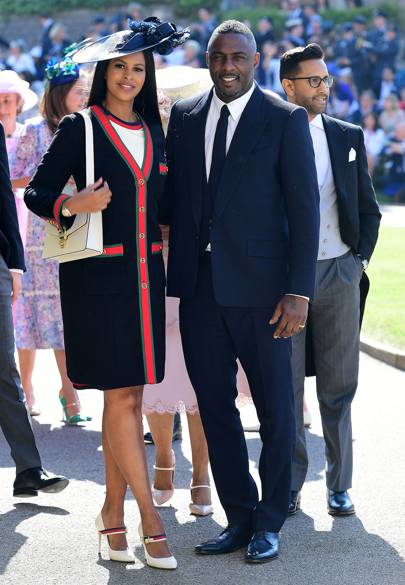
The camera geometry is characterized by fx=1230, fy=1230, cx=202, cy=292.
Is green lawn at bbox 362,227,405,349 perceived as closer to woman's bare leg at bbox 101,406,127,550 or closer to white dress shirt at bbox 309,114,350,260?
white dress shirt at bbox 309,114,350,260

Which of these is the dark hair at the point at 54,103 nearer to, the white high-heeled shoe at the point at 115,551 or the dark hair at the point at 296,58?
the dark hair at the point at 296,58

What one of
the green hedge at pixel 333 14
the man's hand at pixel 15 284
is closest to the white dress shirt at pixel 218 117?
the man's hand at pixel 15 284

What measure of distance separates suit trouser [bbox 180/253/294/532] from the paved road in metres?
0.24

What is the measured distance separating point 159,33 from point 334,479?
7.23 feet

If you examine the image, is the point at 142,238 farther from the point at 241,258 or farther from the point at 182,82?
the point at 182,82

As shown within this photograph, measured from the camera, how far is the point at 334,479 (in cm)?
570

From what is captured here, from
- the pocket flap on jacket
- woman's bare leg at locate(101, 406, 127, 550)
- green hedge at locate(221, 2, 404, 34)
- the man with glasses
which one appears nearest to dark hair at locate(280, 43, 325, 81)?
the man with glasses

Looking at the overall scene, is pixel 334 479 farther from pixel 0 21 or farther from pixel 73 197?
pixel 0 21

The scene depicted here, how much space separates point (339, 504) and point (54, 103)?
301 cm

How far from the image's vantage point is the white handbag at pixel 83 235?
15.4 ft

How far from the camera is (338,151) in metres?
A: 5.60

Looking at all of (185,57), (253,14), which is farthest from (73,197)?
(253,14)

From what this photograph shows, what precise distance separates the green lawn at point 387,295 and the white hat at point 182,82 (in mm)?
3814

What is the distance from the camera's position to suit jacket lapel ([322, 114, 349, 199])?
5.58m
